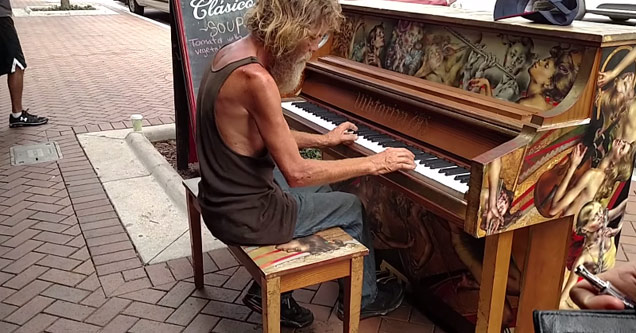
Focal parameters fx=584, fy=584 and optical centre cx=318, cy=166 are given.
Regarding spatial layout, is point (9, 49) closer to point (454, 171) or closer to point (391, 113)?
point (391, 113)

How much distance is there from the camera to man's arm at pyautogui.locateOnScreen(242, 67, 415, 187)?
2008 mm

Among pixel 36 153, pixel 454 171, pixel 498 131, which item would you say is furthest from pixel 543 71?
pixel 36 153

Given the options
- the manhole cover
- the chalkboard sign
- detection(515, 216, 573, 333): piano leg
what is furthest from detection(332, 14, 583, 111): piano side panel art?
the manhole cover

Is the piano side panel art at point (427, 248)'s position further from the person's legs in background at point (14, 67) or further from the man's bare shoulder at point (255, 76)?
the person's legs in background at point (14, 67)

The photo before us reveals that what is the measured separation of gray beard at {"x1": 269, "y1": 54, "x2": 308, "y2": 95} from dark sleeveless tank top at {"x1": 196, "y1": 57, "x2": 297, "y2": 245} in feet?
0.78

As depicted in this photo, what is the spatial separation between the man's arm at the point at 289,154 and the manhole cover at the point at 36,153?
3.69m

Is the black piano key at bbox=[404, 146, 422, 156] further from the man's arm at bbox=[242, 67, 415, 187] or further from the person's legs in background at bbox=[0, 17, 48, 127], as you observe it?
the person's legs in background at bbox=[0, 17, 48, 127]

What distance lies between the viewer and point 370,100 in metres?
2.68

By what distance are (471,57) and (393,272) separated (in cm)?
129

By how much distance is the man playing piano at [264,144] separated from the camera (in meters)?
2.04

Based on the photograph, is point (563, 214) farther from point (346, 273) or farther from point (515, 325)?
point (346, 273)

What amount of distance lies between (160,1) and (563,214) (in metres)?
13.4

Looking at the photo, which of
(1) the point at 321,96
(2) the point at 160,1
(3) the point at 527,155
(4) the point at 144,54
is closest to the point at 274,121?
(3) the point at 527,155

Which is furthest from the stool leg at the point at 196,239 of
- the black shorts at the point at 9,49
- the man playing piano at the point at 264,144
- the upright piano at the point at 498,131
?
the black shorts at the point at 9,49
